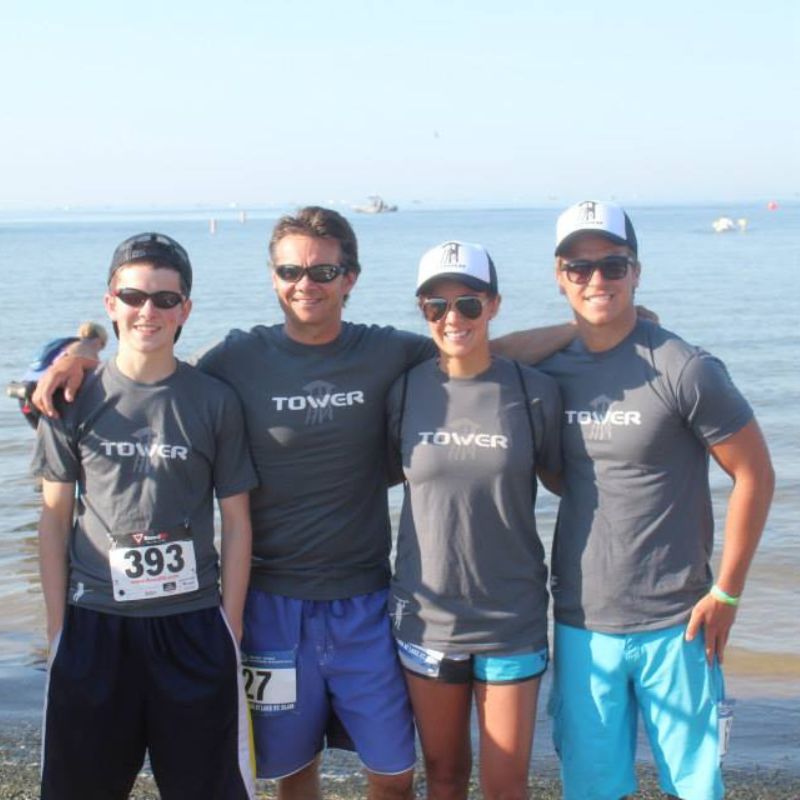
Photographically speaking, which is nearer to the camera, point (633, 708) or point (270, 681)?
point (633, 708)

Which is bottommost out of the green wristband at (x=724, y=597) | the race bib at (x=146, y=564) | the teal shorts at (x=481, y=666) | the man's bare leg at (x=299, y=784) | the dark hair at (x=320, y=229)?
the man's bare leg at (x=299, y=784)

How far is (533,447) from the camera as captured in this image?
425cm

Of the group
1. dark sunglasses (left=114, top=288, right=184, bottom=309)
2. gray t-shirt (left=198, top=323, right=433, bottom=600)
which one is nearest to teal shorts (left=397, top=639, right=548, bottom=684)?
gray t-shirt (left=198, top=323, right=433, bottom=600)

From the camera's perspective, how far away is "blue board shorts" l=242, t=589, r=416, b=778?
4461mm

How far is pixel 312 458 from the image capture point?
4449mm

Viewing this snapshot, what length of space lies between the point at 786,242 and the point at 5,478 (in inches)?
2706

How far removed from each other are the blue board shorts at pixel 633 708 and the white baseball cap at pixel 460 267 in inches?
53.5

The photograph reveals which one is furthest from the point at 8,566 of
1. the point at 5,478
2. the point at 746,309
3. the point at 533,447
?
the point at 746,309

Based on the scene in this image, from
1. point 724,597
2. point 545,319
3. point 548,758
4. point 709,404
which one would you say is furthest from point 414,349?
point 545,319

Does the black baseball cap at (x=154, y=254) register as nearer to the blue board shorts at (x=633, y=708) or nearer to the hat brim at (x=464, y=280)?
the hat brim at (x=464, y=280)

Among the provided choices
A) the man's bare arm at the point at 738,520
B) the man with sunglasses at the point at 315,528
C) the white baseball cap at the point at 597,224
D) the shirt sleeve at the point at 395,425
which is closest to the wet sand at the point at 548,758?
the man with sunglasses at the point at 315,528

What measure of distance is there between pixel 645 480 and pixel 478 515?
625 mm

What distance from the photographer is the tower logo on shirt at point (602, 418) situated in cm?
418

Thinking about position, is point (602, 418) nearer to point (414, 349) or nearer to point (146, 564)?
point (414, 349)
